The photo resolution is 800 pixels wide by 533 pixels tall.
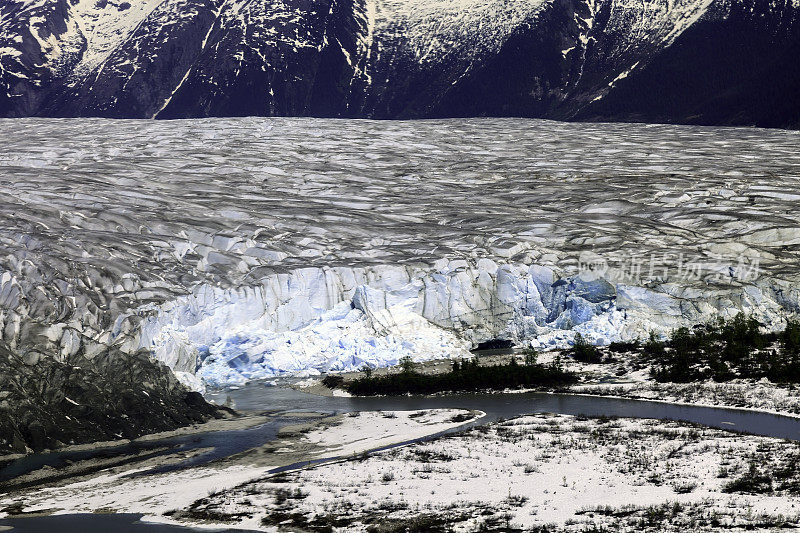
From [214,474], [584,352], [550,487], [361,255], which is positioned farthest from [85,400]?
[584,352]

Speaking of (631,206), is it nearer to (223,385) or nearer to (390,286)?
(390,286)

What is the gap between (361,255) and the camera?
5331cm

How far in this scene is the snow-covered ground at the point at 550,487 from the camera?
917 inches

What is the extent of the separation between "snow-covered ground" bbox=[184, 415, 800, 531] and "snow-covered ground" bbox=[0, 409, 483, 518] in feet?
4.79

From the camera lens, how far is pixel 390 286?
50.9 metres

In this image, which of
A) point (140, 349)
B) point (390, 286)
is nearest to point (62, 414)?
point (140, 349)

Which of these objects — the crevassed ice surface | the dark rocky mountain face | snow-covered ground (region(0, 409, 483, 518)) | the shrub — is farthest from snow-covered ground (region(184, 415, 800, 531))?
the crevassed ice surface

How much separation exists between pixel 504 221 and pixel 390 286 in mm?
11018

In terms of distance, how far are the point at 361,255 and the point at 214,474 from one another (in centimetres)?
2441

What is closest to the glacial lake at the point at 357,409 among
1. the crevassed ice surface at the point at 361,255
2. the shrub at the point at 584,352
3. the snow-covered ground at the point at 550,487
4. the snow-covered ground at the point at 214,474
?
the snow-covered ground at the point at 214,474

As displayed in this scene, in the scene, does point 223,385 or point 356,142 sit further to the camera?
point 356,142

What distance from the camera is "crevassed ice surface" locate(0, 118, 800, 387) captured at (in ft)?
152

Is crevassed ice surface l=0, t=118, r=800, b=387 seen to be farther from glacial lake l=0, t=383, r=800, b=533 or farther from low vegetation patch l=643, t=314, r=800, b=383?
glacial lake l=0, t=383, r=800, b=533

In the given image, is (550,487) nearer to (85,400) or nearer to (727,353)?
(85,400)
